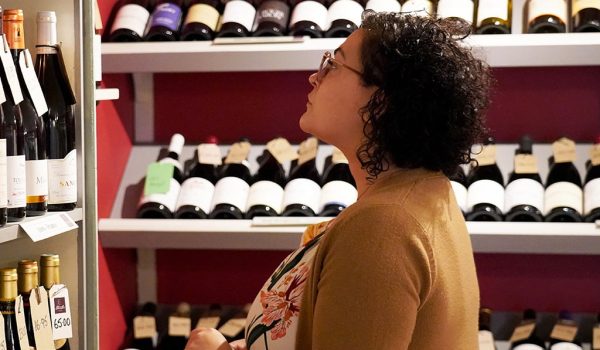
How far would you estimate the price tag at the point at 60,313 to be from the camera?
1751 millimetres

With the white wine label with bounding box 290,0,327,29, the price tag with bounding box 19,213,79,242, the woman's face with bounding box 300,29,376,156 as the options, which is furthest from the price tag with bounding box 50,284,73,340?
the white wine label with bounding box 290,0,327,29

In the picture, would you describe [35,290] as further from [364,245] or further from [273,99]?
[273,99]

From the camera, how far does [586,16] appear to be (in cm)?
242

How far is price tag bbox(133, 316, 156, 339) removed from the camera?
8.82 ft

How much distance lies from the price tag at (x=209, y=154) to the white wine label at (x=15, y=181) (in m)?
1.08

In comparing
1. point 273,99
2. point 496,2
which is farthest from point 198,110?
point 496,2

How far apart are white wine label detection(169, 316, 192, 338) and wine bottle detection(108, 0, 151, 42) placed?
2.73 feet

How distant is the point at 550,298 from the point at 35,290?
1.64m

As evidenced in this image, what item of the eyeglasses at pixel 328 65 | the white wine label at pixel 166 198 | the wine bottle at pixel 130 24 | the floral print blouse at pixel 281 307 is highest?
the wine bottle at pixel 130 24

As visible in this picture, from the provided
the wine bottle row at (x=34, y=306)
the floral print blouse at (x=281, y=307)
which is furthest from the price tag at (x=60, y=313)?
the floral print blouse at (x=281, y=307)

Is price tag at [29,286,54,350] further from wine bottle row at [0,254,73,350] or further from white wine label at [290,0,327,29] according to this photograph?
white wine label at [290,0,327,29]

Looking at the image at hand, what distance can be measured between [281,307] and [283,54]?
1199mm

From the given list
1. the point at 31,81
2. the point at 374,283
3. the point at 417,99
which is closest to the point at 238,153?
the point at 31,81

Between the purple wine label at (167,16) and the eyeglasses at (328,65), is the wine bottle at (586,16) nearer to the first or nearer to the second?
the purple wine label at (167,16)
